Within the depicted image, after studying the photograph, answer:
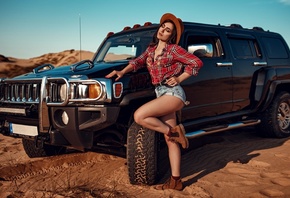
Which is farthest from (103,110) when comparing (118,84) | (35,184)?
(35,184)

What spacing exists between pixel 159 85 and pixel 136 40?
5.23ft

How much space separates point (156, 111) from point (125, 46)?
1.99m

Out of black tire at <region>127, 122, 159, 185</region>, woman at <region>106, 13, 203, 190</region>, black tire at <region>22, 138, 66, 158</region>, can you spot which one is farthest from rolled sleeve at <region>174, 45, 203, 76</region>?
black tire at <region>22, 138, 66, 158</region>

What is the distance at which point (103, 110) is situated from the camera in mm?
3209

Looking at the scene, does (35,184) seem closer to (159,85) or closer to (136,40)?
(159,85)

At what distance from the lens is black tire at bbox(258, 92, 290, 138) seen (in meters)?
5.74

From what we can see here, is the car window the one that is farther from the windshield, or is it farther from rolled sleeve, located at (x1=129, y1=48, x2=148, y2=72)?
rolled sleeve, located at (x1=129, y1=48, x2=148, y2=72)

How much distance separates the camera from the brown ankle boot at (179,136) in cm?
314

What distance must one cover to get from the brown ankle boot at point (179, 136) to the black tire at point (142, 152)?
272 millimetres

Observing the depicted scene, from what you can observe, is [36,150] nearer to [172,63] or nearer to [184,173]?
[184,173]

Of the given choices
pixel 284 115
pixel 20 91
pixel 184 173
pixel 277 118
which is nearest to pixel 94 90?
pixel 20 91

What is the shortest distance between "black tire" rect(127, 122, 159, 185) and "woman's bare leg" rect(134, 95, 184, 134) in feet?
0.78

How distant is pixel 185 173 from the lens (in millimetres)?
4023

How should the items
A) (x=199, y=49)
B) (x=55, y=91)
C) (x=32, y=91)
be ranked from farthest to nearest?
(x=199, y=49) < (x=32, y=91) < (x=55, y=91)
